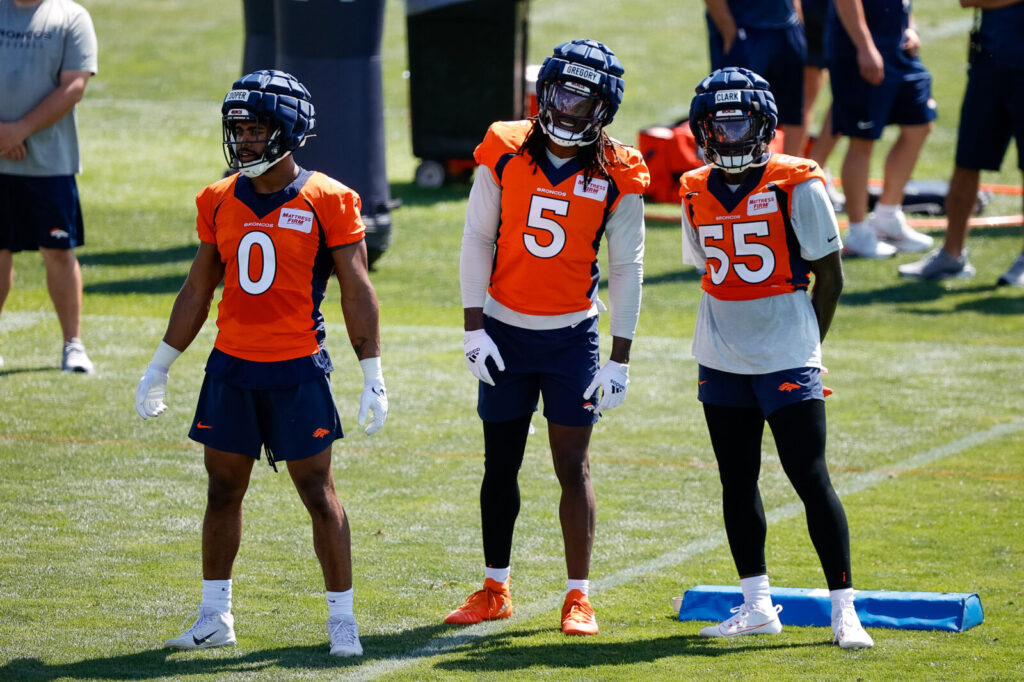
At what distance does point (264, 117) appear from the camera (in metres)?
4.73

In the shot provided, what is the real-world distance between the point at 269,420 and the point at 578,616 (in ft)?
4.06

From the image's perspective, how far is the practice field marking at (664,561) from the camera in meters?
4.80

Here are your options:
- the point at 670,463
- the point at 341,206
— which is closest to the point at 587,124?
the point at 341,206

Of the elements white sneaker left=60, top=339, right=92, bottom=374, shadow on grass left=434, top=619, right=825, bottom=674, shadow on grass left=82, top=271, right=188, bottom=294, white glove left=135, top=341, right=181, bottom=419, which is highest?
white glove left=135, top=341, right=181, bottom=419

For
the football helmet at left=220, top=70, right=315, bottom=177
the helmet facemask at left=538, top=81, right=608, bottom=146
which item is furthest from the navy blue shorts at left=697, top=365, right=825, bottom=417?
the football helmet at left=220, top=70, right=315, bottom=177

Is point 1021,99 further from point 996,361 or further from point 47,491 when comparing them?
point 47,491

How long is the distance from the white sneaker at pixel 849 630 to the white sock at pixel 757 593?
267 millimetres

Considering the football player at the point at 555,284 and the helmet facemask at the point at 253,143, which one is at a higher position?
the helmet facemask at the point at 253,143

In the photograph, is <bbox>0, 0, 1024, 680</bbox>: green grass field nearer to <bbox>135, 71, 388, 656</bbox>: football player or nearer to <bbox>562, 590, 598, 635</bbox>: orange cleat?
<bbox>562, 590, 598, 635</bbox>: orange cleat

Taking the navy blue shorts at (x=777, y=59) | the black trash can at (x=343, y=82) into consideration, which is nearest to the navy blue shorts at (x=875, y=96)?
the navy blue shorts at (x=777, y=59)

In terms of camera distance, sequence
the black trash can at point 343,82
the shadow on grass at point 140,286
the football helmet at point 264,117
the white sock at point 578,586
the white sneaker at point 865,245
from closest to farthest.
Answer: the football helmet at point 264,117, the white sock at point 578,586, the shadow on grass at point 140,286, the black trash can at point 343,82, the white sneaker at point 865,245

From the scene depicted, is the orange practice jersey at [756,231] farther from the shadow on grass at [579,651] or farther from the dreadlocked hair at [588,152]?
the shadow on grass at [579,651]

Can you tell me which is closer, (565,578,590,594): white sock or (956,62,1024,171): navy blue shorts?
(565,578,590,594): white sock

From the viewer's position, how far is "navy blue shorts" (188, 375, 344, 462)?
4809 mm
